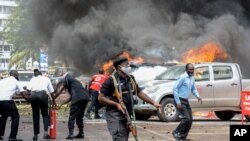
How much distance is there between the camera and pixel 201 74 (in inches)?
660

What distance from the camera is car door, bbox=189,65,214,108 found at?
16547mm

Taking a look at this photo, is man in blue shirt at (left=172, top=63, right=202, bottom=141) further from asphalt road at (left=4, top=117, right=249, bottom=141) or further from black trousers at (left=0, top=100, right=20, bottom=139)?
black trousers at (left=0, top=100, right=20, bottom=139)

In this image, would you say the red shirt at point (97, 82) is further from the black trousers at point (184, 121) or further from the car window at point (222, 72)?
the black trousers at point (184, 121)

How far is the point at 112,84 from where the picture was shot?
301 inches

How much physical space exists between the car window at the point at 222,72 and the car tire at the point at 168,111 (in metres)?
1.63

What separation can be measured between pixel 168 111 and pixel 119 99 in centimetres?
884

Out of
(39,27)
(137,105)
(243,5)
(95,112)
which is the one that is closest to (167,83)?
(137,105)

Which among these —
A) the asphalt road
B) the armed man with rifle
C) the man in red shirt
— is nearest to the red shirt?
the man in red shirt

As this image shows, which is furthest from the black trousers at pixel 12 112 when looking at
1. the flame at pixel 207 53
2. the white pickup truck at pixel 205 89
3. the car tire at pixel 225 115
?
the flame at pixel 207 53

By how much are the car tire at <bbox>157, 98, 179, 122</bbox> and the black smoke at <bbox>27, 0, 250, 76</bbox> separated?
37.1ft

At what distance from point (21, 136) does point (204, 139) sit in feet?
13.9

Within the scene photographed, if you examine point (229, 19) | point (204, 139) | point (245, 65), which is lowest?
point (204, 139)

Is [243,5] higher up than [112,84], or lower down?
higher up

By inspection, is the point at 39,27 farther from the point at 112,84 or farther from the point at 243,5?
the point at 112,84
